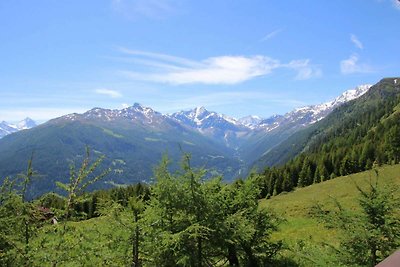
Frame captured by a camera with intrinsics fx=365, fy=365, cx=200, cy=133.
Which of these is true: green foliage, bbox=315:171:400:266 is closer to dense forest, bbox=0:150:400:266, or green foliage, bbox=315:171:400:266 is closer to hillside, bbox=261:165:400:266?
dense forest, bbox=0:150:400:266

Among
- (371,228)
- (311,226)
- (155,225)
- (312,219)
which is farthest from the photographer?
(312,219)

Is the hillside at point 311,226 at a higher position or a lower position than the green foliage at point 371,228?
lower

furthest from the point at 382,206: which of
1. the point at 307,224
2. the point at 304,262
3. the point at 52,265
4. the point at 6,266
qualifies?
the point at 307,224

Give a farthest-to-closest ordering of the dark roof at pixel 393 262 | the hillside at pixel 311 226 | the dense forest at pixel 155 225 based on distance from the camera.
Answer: the hillside at pixel 311 226 → the dense forest at pixel 155 225 → the dark roof at pixel 393 262

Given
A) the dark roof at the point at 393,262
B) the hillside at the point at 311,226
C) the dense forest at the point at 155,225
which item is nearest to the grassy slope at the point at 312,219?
the hillside at the point at 311,226

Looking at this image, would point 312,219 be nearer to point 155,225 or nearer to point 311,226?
point 311,226

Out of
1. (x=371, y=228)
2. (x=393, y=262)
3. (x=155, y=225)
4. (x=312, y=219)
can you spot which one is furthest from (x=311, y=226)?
(x=393, y=262)

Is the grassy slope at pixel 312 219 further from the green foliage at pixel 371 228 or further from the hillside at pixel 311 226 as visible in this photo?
the green foliage at pixel 371 228

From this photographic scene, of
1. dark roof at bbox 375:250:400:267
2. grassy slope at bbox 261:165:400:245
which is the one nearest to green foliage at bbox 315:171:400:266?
grassy slope at bbox 261:165:400:245

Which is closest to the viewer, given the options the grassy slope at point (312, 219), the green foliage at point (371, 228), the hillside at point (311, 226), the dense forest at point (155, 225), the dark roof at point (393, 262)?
the dark roof at point (393, 262)

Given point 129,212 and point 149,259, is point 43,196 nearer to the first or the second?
point 129,212

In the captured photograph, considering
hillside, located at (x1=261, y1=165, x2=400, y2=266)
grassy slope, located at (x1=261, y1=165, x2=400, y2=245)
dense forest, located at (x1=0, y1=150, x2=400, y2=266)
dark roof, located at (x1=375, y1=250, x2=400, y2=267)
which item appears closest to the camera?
dark roof, located at (x1=375, y1=250, x2=400, y2=267)

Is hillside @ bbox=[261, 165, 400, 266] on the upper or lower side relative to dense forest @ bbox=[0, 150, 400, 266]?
lower

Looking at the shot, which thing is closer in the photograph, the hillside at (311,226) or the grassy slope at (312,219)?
the hillside at (311,226)
